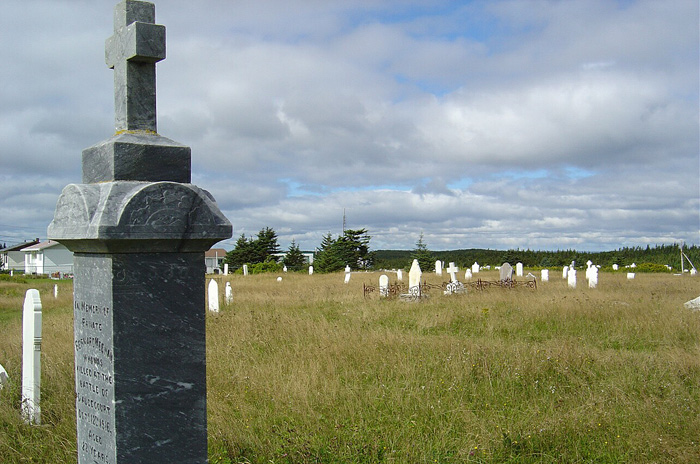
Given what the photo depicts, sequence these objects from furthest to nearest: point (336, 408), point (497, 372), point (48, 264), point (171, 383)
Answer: point (48, 264), point (497, 372), point (336, 408), point (171, 383)

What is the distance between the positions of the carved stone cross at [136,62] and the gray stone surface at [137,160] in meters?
0.19

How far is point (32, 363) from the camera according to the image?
5457 millimetres

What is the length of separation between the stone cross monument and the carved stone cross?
1 cm

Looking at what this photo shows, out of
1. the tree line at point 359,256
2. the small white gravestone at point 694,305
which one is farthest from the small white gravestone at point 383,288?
the tree line at point 359,256

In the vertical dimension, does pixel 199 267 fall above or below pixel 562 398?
above

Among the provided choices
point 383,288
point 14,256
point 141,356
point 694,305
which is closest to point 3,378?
point 141,356

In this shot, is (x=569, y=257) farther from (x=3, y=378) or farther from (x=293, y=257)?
(x=3, y=378)

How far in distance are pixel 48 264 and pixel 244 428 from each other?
6136cm

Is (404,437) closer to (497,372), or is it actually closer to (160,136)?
(497,372)

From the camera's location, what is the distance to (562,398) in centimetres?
568

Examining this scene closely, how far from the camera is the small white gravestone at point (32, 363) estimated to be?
5.24 metres

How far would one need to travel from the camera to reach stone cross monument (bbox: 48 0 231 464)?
111 inches

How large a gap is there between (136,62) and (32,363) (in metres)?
3.83

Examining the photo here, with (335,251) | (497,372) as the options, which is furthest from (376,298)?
(335,251)
